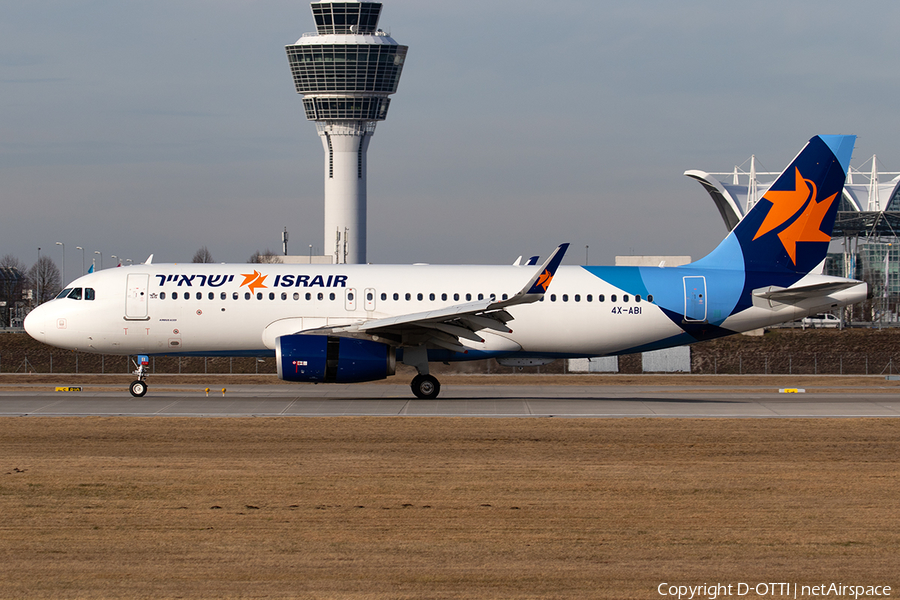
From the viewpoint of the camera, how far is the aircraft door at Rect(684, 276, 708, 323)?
99.0 ft

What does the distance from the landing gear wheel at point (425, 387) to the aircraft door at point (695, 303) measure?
8380 millimetres

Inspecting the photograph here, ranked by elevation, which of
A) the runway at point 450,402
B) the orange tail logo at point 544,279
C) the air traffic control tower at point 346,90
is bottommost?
the runway at point 450,402

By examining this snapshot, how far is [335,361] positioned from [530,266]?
26.0 feet

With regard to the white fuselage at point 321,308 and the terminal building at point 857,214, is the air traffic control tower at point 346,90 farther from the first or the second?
the white fuselage at point 321,308

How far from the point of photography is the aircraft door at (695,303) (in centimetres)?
3019

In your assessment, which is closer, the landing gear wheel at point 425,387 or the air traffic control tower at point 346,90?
the landing gear wheel at point 425,387

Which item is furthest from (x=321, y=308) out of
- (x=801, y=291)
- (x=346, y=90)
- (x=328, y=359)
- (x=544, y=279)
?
(x=346, y=90)

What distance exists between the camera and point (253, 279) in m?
29.2

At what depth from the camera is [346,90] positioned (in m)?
139

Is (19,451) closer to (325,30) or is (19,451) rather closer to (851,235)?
(851,235)

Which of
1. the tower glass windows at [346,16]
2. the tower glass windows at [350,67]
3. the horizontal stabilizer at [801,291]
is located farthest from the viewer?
the tower glass windows at [346,16]

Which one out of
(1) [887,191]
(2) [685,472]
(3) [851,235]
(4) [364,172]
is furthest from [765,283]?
(4) [364,172]

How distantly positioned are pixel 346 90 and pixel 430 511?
13097 centimetres

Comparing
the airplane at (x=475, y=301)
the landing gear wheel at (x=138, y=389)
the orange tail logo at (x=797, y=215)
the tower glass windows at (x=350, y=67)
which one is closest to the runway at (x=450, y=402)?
the landing gear wheel at (x=138, y=389)
